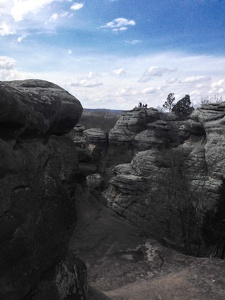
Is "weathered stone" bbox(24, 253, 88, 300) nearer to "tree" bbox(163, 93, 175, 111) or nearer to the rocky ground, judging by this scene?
the rocky ground

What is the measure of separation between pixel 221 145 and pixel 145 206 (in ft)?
24.7

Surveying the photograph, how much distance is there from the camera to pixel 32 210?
4.54 metres

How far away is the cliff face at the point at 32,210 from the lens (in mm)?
4148

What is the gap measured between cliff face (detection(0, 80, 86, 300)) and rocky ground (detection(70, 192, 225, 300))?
1299mm

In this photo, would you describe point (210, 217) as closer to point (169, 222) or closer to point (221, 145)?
point (169, 222)

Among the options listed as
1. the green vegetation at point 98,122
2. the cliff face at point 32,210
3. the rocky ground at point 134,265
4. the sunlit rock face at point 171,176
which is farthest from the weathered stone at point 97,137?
the cliff face at point 32,210

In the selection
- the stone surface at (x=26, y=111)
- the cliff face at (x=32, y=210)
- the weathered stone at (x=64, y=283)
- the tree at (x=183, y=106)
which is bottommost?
the weathered stone at (x=64, y=283)

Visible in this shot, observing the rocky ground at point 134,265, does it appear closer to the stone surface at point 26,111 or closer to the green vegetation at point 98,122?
the stone surface at point 26,111

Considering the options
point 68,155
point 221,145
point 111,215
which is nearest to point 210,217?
point 221,145

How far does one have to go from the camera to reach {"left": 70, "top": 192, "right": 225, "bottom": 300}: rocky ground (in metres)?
8.59

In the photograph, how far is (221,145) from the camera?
83.1ft

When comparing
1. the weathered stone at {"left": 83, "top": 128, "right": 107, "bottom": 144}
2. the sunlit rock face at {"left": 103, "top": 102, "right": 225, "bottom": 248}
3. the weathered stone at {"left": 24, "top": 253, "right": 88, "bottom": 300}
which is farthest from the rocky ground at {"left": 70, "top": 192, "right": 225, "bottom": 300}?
the weathered stone at {"left": 83, "top": 128, "right": 107, "bottom": 144}

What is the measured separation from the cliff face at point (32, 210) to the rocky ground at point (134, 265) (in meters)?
1.30

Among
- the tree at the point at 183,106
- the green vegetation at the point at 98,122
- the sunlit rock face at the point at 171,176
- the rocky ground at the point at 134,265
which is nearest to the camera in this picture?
the rocky ground at the point at 134,265
